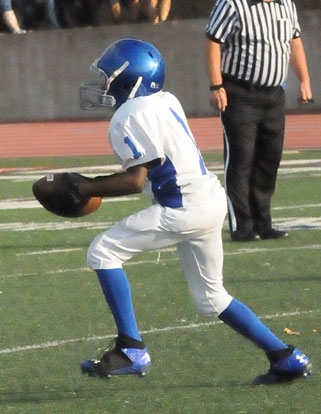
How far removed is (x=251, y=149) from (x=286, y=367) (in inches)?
171

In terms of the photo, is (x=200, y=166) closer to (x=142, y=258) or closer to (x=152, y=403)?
(x=152, y=403)

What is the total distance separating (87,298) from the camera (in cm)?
732

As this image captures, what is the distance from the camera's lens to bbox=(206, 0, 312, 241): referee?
916 centimetres

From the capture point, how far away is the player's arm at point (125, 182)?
504 cm

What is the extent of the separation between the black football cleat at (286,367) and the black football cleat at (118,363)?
0.52m

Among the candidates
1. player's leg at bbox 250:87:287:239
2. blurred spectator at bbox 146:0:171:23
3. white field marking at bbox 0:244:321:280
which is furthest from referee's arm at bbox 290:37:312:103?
blurred spectator at bbox 146:0:171:23

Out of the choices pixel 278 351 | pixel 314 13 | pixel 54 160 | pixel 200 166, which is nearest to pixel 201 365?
pixel 278 351

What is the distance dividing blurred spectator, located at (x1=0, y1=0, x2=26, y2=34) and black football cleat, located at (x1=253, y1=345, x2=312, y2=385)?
19.4m

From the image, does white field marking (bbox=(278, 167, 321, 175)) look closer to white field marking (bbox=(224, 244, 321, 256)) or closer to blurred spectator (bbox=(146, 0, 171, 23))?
white field marking (bbox=(224, 244, 321, 256))

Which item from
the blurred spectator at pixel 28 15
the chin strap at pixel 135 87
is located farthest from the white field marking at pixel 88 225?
the blurred spectator at pixel 28 15

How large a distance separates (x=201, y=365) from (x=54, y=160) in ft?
37.7

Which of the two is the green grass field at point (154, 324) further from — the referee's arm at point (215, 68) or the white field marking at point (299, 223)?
the referee's arm at point (215, 68)

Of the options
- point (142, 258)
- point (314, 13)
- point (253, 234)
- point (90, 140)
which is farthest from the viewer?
point (314, 13)

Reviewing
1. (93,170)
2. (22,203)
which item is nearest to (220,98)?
(22,203)
